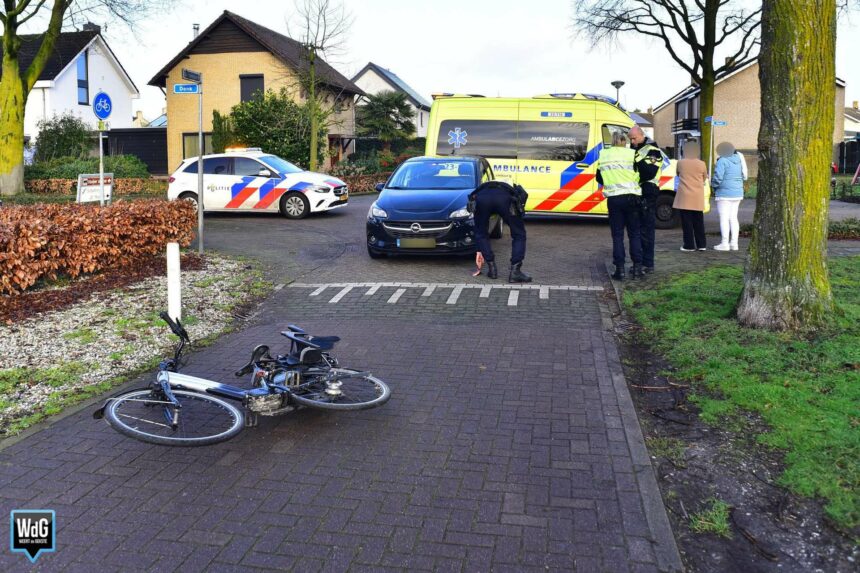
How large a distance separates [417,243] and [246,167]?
8.32 m

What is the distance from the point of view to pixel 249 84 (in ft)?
133

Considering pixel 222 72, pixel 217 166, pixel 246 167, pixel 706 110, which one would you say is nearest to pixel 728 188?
pixel 246 167

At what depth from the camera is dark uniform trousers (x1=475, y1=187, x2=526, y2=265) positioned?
33.6 feet

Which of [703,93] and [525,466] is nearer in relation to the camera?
[525,466]

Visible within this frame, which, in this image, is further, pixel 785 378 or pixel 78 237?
pixel 78 237

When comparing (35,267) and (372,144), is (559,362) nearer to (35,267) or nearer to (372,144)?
(35,267)

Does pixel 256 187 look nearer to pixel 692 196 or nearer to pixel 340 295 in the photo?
pixel 340 295

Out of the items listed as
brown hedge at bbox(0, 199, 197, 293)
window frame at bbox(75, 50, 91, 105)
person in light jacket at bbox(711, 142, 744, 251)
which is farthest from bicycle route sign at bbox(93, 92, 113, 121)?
window frame at bbox(75, 50, 91, 105)

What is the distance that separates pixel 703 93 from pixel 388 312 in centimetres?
2285

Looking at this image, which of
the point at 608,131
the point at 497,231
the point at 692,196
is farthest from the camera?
the point at 608,131

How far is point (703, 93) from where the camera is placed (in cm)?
2806

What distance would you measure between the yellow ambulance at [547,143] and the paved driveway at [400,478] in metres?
8.87

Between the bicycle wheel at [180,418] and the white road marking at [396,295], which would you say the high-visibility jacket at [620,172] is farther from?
the bicycle wheel at [180,418]

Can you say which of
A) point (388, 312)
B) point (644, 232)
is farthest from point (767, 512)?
point (644, 232)
